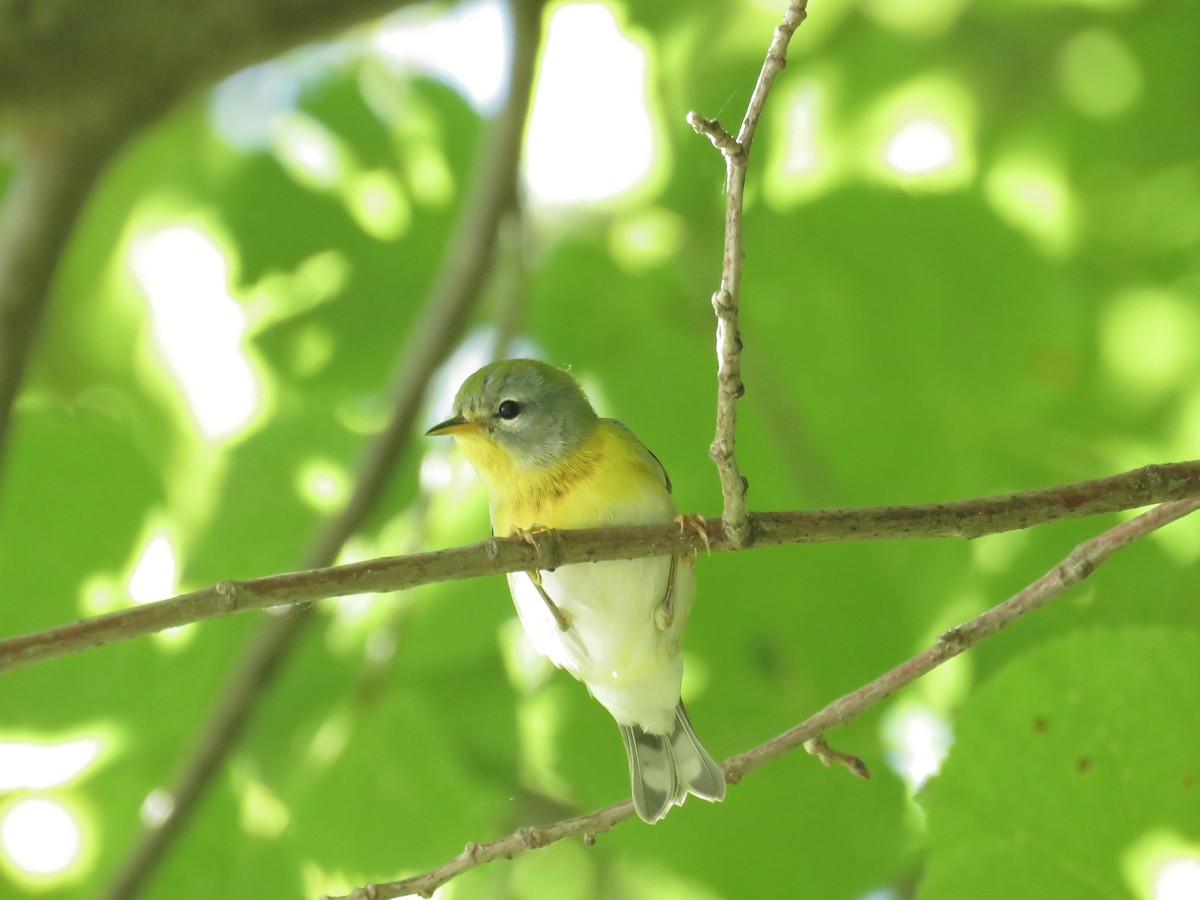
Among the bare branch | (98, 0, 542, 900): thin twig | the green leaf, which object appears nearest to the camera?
the bare branch

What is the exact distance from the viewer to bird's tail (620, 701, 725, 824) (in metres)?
2.53

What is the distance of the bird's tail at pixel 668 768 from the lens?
253 cm

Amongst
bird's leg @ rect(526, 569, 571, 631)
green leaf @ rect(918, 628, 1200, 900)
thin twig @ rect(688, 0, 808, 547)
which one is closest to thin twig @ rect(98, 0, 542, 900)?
bird's leg @ rect(526, 569, 571, 631)

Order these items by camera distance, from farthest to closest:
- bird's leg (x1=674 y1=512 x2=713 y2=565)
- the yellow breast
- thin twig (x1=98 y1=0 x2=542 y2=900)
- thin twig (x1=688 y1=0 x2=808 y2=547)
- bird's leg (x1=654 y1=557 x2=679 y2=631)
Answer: thin twig (x1=98 y1=0 x2=542 y2=900) → bird's leg (x1=654 y1=557 x2=679 y2=631) → the yellow breast → bird's leg (x1=674 y1=512 x2=713 y2=565) → thin twig (x1=688 y1=0 x2=808 y2=547)

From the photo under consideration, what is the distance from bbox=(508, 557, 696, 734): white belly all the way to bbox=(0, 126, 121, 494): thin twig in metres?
1.23

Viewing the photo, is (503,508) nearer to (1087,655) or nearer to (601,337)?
(601,337)

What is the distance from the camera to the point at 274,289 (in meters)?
3.33

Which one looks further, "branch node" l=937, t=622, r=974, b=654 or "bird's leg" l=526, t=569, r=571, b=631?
"bird's leg" l=526, t=569, r=571, b=631

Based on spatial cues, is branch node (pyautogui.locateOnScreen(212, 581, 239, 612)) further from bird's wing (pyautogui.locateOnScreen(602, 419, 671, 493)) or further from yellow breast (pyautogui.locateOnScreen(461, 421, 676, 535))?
bird's wing (pyautogui.locateOnScreen(602, 419, 671, 493))

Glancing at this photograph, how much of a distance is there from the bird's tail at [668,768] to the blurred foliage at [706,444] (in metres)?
0.07

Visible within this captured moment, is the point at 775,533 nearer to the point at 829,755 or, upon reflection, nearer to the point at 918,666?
the point at 918,666

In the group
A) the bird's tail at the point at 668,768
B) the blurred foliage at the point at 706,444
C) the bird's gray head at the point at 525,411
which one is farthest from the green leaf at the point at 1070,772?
the bird's gray head at the point at 525,411

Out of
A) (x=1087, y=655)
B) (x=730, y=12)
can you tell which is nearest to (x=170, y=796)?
(x=1087, y=655)

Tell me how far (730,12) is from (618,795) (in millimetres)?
2081
